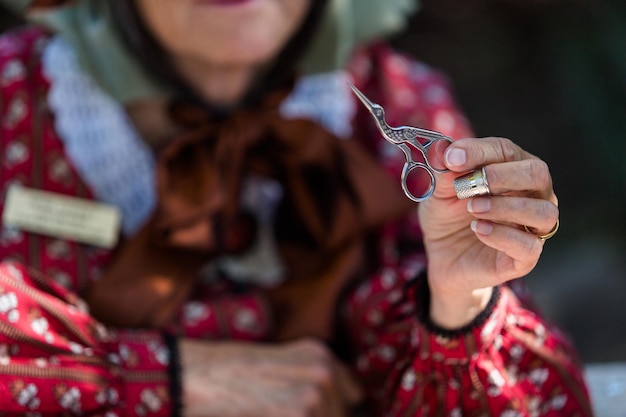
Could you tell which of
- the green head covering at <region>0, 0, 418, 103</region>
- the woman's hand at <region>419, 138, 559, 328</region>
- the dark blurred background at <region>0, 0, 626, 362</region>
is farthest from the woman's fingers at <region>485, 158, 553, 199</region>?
the dark blurred background at <region>0, 0, 626, 362</region>

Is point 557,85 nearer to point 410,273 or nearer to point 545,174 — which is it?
point 410,273

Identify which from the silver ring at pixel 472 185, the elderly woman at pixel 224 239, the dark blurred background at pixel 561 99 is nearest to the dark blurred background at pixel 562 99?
the dark blurred background at pixel 561 99

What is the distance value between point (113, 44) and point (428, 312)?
0.65 m

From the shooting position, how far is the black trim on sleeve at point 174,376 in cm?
115

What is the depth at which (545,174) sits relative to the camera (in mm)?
875

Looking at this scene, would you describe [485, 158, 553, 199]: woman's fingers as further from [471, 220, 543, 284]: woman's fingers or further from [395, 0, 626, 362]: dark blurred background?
[395, 0, 626, 362]: dark blurred background

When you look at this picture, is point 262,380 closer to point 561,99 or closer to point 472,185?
point 472,185

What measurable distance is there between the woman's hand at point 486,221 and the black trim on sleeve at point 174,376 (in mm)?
373

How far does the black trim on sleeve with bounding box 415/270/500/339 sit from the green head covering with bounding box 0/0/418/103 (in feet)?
1.71

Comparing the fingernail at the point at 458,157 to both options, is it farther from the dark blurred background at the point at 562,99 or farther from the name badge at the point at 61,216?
the dark blurred background at the point at 562,99

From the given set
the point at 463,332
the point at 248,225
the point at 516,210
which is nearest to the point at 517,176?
the point at 516,210

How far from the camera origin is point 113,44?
1.35 meters

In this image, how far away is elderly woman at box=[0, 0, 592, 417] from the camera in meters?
1.06

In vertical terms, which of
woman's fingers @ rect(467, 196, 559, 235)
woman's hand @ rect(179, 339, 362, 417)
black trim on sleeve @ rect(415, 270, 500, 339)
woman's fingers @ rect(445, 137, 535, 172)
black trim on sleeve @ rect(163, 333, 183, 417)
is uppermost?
woman's fingers @ rect(445, 137, 535, 172)
